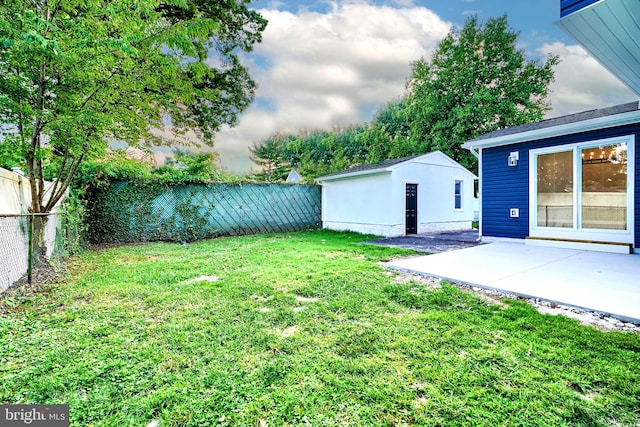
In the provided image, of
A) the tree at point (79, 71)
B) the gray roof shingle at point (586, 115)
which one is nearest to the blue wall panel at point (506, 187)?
the gray roof shingle at point (586, 115)

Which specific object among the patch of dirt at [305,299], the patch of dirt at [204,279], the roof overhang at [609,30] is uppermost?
the roof overhang at [609,30]

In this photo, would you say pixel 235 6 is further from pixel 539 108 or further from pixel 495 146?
pixel 539 108

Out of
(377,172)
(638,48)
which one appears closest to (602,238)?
(638,48)

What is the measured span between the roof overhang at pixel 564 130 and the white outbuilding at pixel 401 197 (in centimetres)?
236

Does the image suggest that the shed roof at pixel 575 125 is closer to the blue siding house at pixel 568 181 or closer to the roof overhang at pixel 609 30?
the blue siding house at pixel 568 181

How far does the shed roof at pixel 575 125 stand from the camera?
17.0ft

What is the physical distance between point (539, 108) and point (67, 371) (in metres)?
22.5

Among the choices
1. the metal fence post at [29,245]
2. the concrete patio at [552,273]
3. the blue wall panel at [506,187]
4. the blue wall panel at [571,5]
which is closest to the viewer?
the blue wall panel at [571,5]

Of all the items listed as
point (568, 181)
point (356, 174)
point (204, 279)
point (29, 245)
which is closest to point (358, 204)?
point (356, 174)

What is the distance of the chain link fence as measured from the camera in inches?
126

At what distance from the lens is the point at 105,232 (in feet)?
25.5

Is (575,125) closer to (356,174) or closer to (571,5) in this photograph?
(571,5)

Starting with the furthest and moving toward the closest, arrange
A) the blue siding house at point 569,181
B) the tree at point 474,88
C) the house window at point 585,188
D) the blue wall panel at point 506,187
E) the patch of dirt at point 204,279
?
the tree at point 474,88 → the blue wall panel at point 506,187 → the house window at point 585,188 → the blue siding house at point 569,181 → the patch of dirt at point 204,279

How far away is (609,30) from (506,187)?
198 inches
